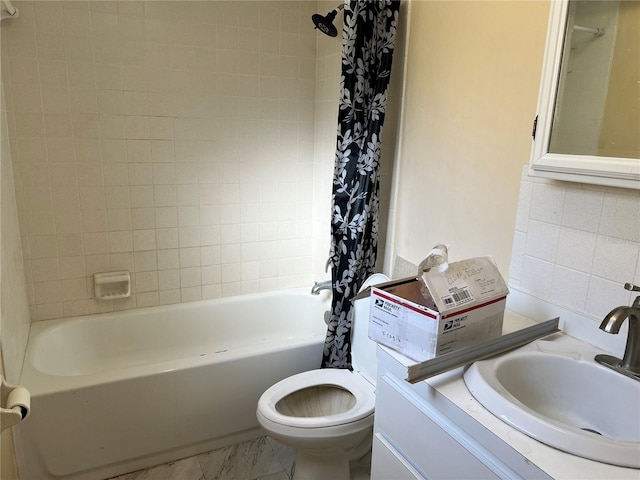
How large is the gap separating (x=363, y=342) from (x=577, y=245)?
919 millimetres

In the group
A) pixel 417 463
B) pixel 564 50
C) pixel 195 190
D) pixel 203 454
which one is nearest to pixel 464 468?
pixel 417 463

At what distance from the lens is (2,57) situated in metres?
2.08

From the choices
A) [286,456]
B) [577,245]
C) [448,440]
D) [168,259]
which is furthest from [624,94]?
[168,259]

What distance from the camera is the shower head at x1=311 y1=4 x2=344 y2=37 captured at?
7.52 feet

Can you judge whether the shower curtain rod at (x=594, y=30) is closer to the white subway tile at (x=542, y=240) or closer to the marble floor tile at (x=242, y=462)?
the white subway tile at (x=542, y=240)

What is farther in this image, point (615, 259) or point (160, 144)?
point (160, 144)

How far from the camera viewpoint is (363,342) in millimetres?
Answer: 1949

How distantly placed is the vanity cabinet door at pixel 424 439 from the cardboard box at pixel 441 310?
0.13 meters

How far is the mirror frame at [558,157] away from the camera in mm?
1111

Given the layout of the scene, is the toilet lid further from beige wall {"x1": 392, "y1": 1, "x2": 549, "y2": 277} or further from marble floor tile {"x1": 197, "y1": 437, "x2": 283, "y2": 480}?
beige wall {"x1": 392, "y1": 1, "x2": 549, "y2": 277}

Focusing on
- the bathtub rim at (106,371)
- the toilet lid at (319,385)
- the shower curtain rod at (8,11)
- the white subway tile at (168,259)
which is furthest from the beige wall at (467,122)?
the shower curtain rod at (8,11)

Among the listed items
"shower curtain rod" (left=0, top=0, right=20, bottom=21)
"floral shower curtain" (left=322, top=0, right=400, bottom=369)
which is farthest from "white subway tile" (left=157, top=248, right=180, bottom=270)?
"shower curtain rod" (left=0, top=0, right=20, bottom=21)

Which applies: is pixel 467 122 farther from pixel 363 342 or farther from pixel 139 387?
pixel 139 387

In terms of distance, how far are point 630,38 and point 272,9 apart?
190 cm
